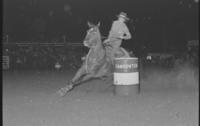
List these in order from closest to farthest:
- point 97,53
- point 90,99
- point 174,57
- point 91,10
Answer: point 90,99 → point 97,53 → point 174,57 → point 91,10

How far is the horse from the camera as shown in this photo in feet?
40.0

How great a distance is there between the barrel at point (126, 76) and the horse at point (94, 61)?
746 millimetres

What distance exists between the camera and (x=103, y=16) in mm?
25188

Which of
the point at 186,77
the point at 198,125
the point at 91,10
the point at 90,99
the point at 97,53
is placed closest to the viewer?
the point at 198,125

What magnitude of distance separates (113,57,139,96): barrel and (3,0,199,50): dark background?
1239 cm

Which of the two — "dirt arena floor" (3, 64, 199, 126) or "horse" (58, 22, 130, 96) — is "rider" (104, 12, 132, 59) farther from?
"dirt arena floor" (3, 64, 199, 126)

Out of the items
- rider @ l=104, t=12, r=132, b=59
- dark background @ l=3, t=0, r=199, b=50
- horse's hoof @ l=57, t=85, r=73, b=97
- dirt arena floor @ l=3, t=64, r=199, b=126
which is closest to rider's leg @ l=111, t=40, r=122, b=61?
rider @ l=104, t=12, r=132, b=59

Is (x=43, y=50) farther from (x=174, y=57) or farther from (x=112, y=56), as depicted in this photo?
(x=112, y=56)

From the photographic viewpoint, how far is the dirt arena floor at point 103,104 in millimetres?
8523

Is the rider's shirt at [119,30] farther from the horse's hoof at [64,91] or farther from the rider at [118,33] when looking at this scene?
the horse's hoof at [64,91]

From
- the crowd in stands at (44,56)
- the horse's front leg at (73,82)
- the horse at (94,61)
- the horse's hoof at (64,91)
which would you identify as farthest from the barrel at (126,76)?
the crowd in stands at (44,56)

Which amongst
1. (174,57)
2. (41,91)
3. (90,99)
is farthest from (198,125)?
(174,57)

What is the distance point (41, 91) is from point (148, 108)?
4.04 m

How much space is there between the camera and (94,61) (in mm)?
12477
